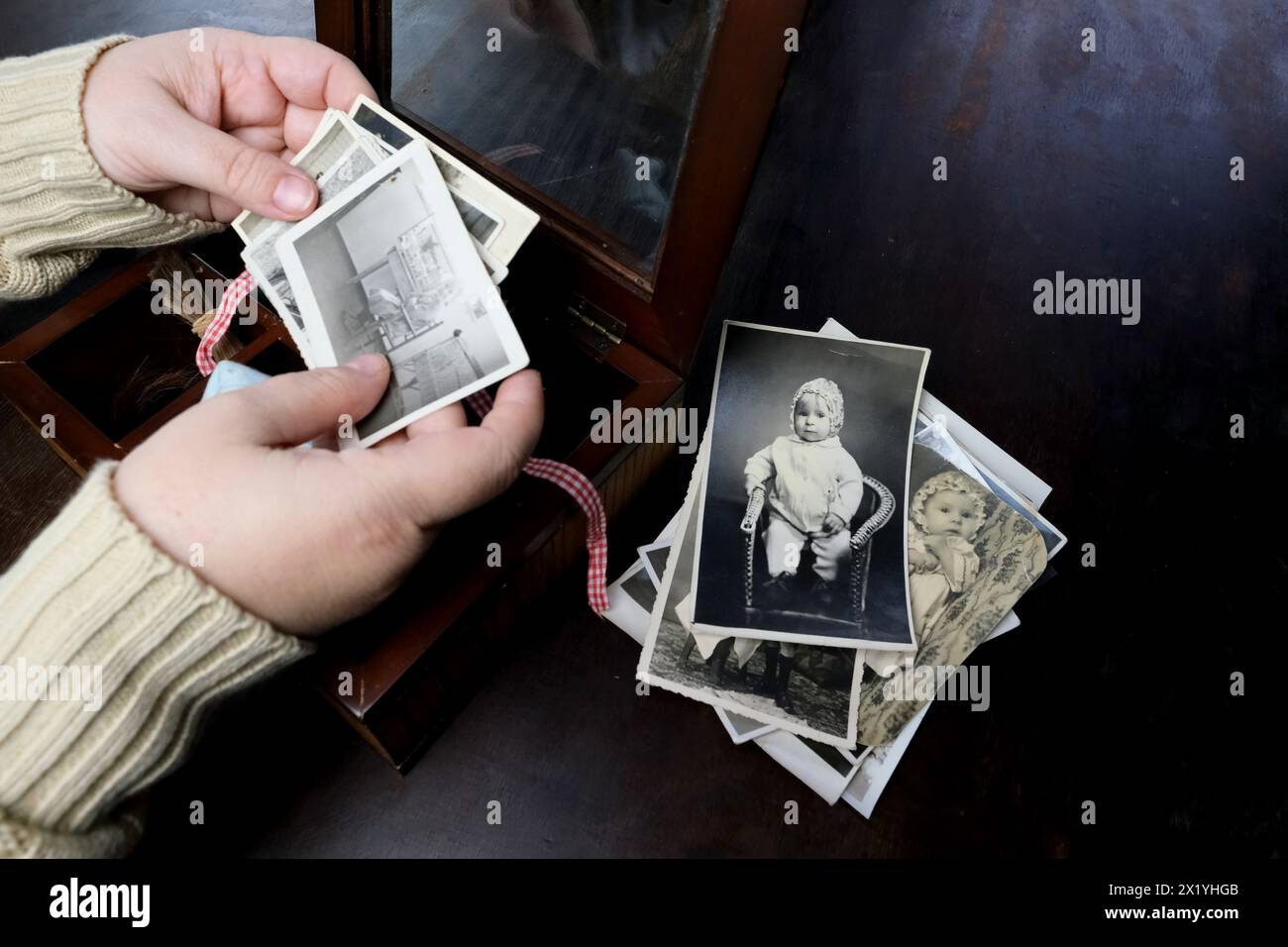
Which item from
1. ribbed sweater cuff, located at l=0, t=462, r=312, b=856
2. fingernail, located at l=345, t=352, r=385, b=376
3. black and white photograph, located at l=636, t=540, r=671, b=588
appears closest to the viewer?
ribbed sweater cuff, located at l=0, t=462, r=312, b=856

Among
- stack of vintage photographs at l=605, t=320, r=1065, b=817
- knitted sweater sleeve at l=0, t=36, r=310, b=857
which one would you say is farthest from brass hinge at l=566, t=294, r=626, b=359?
knitted sweater sleeve at l=0, t=36, r=310, b=857

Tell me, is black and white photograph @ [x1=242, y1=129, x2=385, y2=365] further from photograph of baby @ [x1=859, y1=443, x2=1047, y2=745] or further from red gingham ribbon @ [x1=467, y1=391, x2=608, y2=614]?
photograph of baby @ [x1=859, y1=443, x2=1047, y2=745]

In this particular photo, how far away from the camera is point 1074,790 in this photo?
67 centimetres

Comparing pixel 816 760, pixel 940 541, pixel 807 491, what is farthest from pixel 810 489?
pixel 816 760

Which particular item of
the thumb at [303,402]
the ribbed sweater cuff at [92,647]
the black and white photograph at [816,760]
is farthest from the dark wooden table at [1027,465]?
the thumb at [303,402]

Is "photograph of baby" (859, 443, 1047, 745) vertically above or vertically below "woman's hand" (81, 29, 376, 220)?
below

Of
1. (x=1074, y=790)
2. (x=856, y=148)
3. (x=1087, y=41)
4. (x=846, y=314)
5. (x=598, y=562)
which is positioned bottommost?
(x=1074, y=790)

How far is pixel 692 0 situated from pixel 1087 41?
851 mm

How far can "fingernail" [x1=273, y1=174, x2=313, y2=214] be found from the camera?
68 cm

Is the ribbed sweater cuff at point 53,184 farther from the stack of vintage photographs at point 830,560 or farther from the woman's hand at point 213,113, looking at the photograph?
the stack of vintage photographs at point 830,560

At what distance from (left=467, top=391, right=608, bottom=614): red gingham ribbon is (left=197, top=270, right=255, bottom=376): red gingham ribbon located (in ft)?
0.70

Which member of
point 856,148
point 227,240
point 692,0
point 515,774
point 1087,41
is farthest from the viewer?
point 1087,41

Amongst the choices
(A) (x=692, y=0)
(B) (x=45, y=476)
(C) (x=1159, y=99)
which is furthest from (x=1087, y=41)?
(B) (x=45, y=476)

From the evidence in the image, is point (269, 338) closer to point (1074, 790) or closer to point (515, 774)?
point (515, 774)
